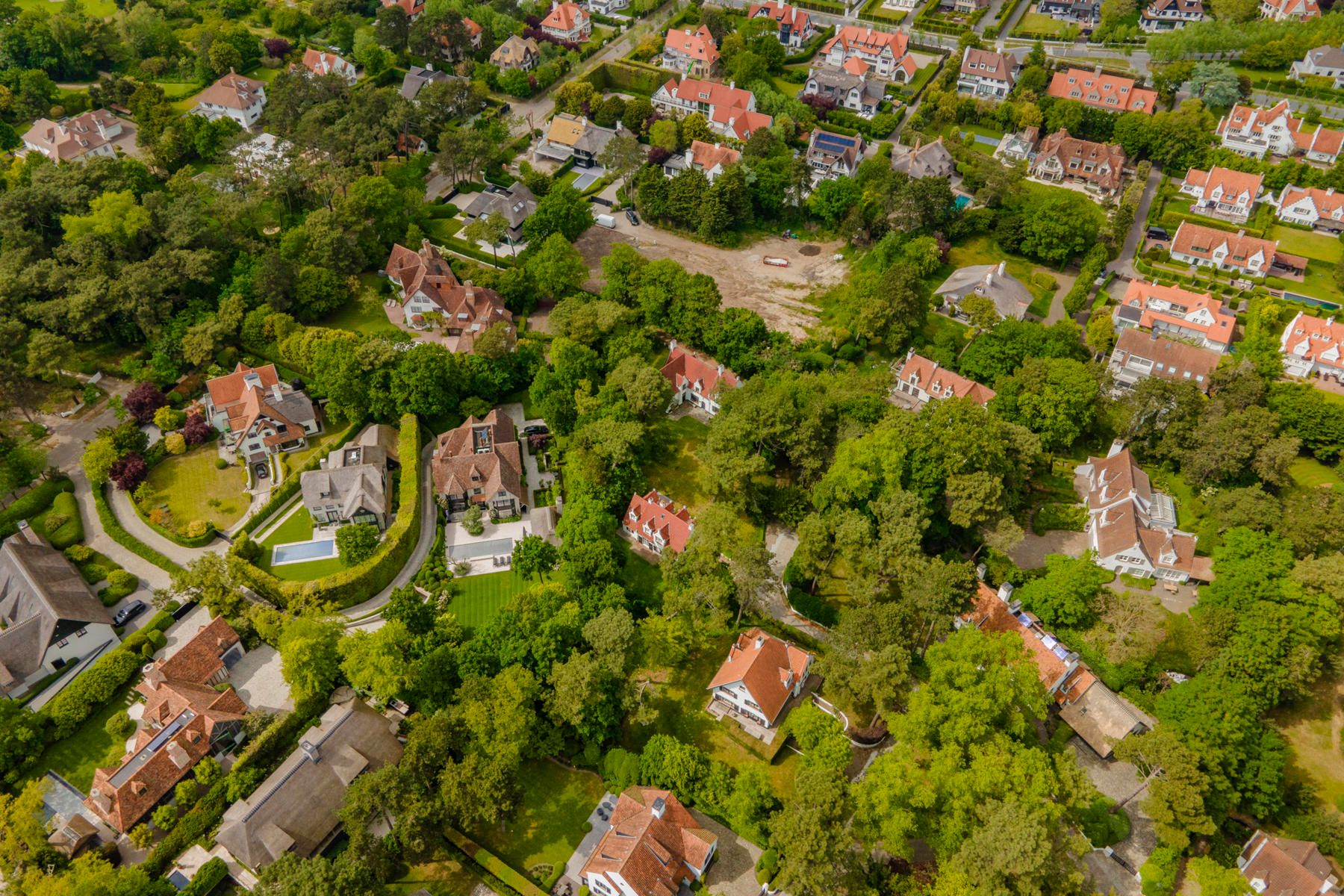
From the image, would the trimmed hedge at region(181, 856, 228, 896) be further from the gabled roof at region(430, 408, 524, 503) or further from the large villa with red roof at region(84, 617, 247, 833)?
the gabled roof at region(430, 408, 524, 503)

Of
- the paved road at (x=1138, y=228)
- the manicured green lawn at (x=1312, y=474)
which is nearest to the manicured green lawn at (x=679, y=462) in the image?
the manicured green lawn at (x=1312, y=474)

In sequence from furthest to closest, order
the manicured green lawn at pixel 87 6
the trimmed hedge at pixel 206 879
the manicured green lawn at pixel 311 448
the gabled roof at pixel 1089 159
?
the manicured green lawn at pixel 87 6 < the gabled roof at pixel 1089 159 < the manicured green lawn at pixel 311 448 < the trimmed hedge at pixel 206 879

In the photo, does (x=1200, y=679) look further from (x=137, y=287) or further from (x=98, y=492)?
(x=137, y=287)

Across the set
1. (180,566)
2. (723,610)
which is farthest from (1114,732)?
(180,566)

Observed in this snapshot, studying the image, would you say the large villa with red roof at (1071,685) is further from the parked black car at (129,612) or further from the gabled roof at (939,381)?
the parked black car at (129,612)

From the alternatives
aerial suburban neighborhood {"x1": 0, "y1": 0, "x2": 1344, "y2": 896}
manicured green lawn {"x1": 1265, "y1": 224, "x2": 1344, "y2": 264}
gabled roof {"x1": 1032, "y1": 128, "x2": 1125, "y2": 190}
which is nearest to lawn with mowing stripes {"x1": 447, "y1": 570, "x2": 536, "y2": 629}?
aerial suburban neighborhood {"x1": 0, "y1": 0, "x2": 1344, "y2": 896}

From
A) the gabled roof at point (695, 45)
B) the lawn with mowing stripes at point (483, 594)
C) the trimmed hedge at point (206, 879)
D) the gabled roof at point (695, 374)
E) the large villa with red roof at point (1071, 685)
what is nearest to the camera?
the trimmed hedge at point (206, 879)
